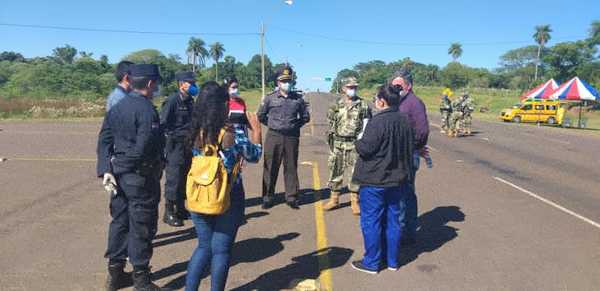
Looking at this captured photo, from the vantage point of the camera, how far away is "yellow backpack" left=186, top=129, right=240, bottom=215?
10.5 feet

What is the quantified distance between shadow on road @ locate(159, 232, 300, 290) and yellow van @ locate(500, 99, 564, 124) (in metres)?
30.9

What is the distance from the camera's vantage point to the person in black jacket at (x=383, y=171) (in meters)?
4.26

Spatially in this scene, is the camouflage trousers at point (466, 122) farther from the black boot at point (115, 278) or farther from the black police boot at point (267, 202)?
the black boot at point (115, 278)

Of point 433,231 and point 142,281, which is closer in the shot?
point 142,281

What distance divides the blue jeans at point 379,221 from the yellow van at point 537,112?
30.8 m

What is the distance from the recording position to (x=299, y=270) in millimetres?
4508

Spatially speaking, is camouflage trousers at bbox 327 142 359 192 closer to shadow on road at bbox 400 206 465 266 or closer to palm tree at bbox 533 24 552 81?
shadow on road at bbox 400 206 465 266

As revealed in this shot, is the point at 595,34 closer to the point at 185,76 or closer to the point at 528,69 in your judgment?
the point at 528,69

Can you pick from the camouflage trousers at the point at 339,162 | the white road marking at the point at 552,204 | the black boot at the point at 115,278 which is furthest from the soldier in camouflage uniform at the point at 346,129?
the white road marking at the point at 552,204

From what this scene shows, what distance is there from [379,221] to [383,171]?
502 millimetres

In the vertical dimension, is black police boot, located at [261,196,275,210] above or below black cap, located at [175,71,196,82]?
below

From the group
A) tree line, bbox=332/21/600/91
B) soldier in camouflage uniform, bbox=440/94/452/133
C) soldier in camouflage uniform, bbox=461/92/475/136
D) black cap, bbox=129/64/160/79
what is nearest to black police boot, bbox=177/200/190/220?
black cap, bbox=129/64/160/79

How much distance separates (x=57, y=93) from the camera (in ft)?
144

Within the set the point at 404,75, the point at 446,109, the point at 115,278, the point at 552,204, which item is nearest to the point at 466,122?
the point at 446,109
